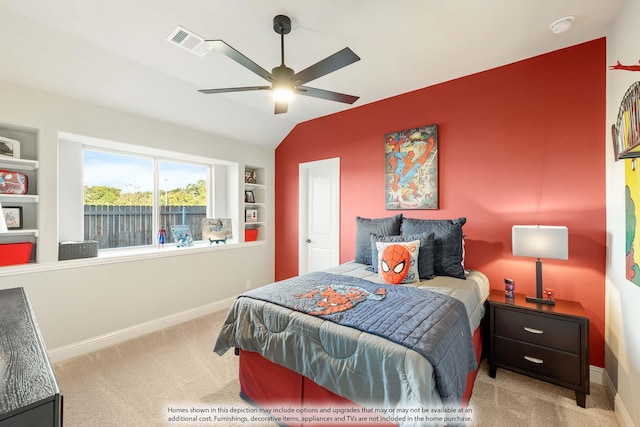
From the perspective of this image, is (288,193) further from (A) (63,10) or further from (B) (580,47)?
(B) (580,47)

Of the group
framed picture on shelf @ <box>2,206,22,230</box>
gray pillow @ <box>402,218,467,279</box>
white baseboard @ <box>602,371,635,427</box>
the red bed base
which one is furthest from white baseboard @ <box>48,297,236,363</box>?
white baseboard @ <box>602,371,635,427</box>

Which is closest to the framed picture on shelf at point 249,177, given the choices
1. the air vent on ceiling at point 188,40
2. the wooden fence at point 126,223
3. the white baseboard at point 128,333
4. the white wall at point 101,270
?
the white wall at point 101,270

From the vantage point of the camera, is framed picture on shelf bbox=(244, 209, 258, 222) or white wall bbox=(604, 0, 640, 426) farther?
framed picture on shelf bbox=(244, 209, 258, 222)

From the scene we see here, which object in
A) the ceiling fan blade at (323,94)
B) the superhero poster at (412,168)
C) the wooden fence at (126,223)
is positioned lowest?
the wooden fence at (126,223)

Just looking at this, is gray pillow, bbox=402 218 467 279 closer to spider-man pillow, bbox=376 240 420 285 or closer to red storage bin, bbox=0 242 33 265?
spider-man pillow, bbox=376 240 420 285

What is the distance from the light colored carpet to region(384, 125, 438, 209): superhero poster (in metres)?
1.66

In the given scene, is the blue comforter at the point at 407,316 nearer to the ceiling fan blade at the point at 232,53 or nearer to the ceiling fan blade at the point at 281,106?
the ceiling fan blade at the point at 281,106

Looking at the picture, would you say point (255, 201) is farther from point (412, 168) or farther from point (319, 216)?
point (412, 168)

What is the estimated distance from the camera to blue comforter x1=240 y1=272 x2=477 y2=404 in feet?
4.21

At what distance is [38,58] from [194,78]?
1.12m

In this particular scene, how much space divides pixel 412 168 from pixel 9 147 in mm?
3701

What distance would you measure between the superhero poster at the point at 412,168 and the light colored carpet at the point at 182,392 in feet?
5.45

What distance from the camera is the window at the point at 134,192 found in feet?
9.45

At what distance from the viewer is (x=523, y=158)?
2473 millimetres
